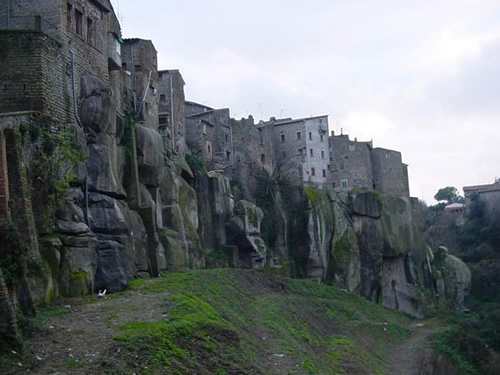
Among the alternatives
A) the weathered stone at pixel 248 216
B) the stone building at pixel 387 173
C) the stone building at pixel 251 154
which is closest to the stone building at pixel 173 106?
the weathered stone at pixel 248 216

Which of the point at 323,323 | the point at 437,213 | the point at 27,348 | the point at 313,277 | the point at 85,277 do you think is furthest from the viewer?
the point at 437,213

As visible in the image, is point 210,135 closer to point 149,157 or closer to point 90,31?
point 149,157

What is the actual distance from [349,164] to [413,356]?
4237 centimetres

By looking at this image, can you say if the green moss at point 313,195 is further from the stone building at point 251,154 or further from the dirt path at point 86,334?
the dirt path at point 86,334

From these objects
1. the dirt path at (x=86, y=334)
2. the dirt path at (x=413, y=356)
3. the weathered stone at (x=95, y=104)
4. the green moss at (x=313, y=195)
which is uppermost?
the weathered stone at (x=95, y=104)

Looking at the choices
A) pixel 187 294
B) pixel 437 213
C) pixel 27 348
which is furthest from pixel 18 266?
pixel 437 213

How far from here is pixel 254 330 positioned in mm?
29438

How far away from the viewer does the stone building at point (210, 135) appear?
6028 cm

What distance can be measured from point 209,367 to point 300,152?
5714 cm

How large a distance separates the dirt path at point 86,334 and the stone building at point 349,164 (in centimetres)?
5600

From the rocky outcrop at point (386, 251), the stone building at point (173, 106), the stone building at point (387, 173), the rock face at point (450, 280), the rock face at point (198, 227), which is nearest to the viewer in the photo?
the rock face at point (198, 227)

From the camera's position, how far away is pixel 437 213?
336 ft

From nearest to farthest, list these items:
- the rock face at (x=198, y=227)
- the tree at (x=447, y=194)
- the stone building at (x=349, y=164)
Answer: the rock face at (x=198, y=227), the stone building at (x=349, y=164), the tree at (x=447, y=194)

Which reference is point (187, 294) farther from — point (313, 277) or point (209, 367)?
point (313, 277)
